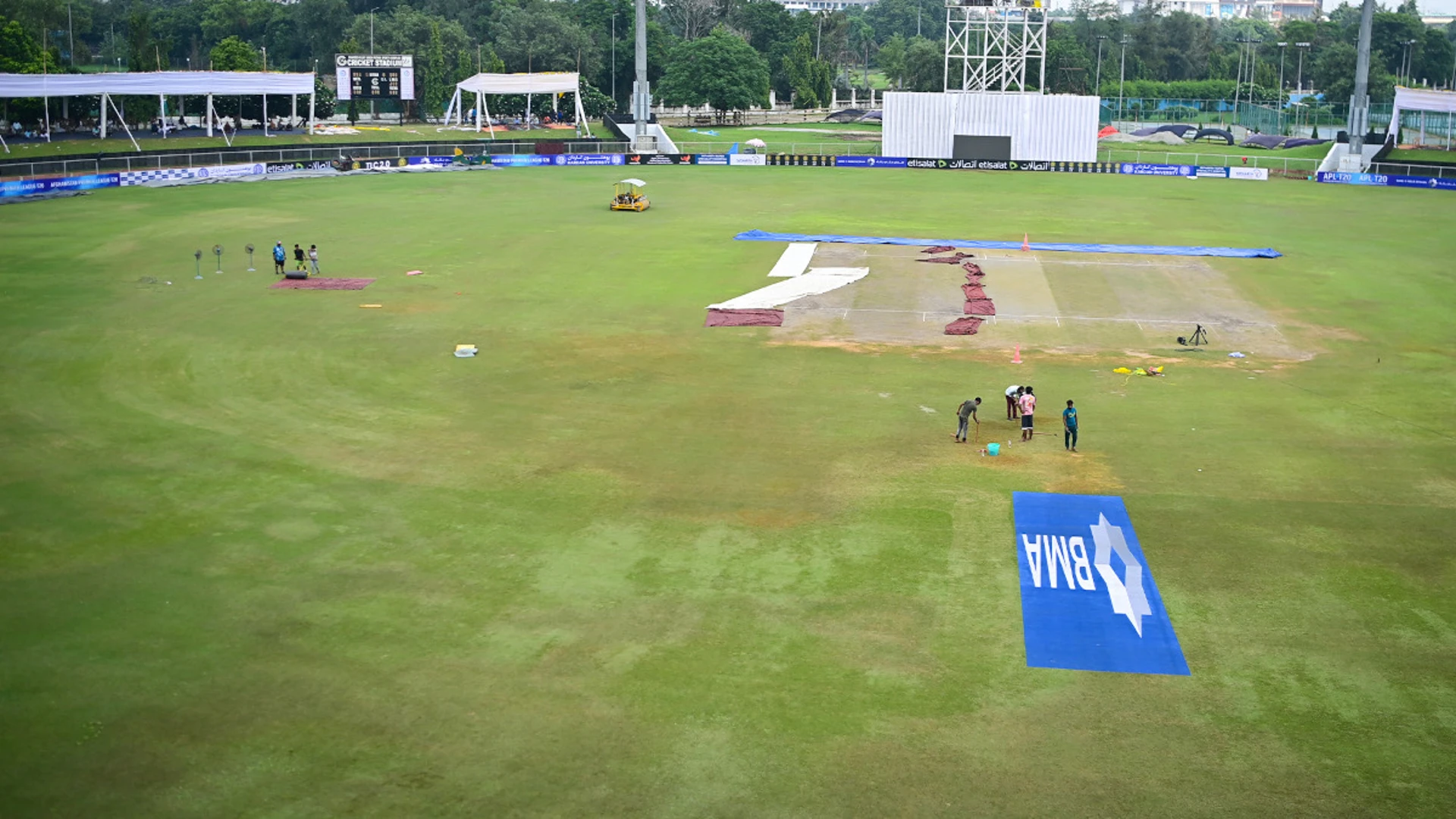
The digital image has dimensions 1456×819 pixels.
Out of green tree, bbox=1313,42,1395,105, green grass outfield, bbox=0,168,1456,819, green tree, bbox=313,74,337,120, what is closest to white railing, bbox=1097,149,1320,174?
green tree, bbox=1313,42,1395,105

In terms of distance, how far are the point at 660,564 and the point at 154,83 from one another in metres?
85.4

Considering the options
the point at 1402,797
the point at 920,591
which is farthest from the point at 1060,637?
the point at 1402,797

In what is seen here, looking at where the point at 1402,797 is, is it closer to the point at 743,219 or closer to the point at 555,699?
the point at 555,699

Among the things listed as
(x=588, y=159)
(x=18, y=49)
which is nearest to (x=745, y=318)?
(x=588, y=159)

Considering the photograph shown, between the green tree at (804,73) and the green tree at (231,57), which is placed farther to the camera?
the green tree at (804,73)

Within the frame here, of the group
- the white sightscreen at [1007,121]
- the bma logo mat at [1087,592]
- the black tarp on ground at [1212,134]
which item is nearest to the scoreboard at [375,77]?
the white sightscreen at [1007,121]

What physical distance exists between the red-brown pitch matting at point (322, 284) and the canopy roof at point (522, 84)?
67009 millimetres

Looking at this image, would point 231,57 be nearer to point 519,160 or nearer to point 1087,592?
point 519,160

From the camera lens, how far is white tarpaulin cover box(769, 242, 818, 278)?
179 feet

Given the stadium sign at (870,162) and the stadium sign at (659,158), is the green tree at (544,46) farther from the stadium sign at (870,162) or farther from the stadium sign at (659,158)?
the stadium sign at (870,162)

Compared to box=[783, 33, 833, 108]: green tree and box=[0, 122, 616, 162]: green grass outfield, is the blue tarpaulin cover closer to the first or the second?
box=[0, 122, 616, 162]: green grass outfield

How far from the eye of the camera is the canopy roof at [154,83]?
285 feet

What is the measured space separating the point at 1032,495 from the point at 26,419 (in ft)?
86.2

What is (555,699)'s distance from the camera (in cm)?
1920
